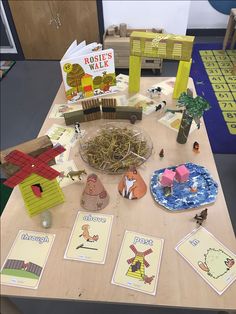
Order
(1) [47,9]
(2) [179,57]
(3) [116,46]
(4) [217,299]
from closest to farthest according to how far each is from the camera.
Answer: (4) [217,299], (2) [179,57], (3) [116,46], (1) [47,9]

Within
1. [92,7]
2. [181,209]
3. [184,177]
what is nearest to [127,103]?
[184,177]

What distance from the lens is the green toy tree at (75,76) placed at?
135 cm

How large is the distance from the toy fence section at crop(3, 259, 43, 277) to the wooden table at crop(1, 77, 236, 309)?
2cm

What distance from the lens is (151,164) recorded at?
112 cm

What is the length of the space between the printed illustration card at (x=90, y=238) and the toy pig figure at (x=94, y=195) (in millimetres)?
32

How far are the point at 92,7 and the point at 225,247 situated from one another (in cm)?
286

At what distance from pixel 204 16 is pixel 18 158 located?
11.8 ft

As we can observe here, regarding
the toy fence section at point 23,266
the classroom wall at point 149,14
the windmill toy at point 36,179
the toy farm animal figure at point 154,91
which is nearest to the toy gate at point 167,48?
the toy farm animal figure at point 154,91

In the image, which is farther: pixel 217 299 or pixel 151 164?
pixel 151 164

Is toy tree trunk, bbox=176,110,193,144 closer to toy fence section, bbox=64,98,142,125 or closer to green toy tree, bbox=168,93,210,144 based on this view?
green toy tree, bbox=168,93,210,144

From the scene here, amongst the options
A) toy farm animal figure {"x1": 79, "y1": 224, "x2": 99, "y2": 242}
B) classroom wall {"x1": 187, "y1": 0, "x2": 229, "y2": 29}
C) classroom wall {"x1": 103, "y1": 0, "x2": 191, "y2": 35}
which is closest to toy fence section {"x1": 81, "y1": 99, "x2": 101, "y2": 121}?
toy farm animal figure {"x1": 79, "y1": 224, "x2": 99, "y2": 242}

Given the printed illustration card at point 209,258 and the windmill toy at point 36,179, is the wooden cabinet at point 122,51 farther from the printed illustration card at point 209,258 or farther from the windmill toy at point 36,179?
the printed illustration card at point 209,258

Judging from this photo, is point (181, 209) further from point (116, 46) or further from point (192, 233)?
point (116, 46)

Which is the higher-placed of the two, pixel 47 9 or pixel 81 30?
pixel 47 9
